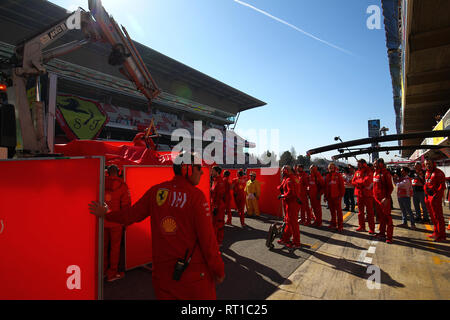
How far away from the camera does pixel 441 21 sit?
26.8ft

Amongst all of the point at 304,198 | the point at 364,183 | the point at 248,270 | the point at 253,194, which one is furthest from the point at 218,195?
the point at 364,183

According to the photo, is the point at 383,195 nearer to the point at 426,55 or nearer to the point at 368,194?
the point at 368,194

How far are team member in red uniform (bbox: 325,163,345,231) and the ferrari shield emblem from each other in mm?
20929

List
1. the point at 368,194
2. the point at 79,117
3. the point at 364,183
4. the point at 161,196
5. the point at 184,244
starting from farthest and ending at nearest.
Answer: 1. the point at 79,117
2. the point at 364,183
3. the point at 368,194
4. the point at 161,196
5. the point at 184,244

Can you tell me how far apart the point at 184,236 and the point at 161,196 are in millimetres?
409

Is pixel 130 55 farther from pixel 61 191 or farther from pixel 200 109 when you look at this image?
pixel 200 109

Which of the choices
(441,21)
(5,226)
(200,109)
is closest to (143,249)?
(5,226)

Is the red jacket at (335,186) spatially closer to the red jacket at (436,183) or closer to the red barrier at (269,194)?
the red jacket at (436,183)

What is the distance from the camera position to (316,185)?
8.03m

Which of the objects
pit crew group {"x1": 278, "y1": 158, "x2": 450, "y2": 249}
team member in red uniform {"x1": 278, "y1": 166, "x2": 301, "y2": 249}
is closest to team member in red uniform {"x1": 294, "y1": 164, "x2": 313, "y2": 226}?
pit crew group {"x1": 278, "y1": 158, "x2": 450, "y2": 249}

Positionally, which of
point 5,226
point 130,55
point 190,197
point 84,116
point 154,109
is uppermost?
point 154,109

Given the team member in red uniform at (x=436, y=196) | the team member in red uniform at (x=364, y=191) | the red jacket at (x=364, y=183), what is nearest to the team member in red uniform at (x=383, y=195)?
the team member in red uniform at (x=364, y=191)

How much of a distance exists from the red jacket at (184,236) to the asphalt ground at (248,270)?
74.1 inches

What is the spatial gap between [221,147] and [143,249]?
35100 millimetres
